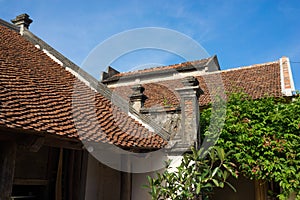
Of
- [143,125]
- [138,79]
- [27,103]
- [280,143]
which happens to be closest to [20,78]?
[27,103]

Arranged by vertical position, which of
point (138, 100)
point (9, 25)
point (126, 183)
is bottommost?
point (126, 183)

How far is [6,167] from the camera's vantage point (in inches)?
173

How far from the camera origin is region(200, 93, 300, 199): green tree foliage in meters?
6.92

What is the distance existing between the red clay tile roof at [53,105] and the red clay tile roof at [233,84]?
115 inches

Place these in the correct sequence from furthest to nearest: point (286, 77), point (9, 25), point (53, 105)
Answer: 1. point (286, 77)
2. point (9, 25)
3. point (53, 105)

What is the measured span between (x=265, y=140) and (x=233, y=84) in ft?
15.8

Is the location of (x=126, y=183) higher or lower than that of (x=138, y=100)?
lower

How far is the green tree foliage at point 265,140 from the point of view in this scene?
6922 mm

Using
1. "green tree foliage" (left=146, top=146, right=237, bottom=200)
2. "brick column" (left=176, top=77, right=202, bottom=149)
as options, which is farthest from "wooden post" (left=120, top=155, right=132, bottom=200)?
"brick column" (left=176, top=77, right=202, bottom=149)

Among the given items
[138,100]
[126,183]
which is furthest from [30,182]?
[138,100]

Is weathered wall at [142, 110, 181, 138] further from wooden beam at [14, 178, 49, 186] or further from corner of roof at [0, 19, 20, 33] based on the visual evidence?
corner of roof at [0, 19, 20, 33]

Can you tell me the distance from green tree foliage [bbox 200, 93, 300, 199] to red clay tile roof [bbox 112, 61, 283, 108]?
6.76ft

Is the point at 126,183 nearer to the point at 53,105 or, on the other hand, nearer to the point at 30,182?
the point at 30,182

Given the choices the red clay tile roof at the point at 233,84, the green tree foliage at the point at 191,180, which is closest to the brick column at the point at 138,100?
the red clay tile roof at the point at 233,84
